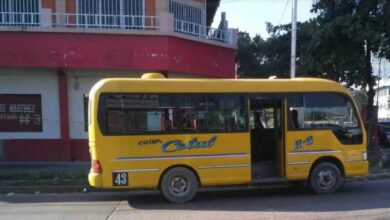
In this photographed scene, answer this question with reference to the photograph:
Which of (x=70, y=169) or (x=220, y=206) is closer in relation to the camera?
(x=220, y=206)

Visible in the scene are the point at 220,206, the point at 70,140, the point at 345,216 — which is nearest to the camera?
the point at 345,216

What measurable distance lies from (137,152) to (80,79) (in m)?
8.31

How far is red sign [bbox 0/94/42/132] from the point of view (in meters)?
18.7

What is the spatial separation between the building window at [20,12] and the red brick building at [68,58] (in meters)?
0.03

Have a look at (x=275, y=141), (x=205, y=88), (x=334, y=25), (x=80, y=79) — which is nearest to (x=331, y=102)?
(x=275, y=141)

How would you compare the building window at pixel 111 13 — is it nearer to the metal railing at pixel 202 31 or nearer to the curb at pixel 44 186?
the metal railing at pixel 202 31

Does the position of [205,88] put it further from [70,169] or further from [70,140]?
[70,140]

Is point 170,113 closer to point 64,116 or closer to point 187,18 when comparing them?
point 64,116

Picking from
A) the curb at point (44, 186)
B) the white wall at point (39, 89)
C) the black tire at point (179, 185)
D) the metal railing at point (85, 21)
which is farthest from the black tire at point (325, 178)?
the white wall at point (39, 89)

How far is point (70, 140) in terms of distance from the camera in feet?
61.6

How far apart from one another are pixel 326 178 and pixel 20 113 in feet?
35.9

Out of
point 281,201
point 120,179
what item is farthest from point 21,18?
point 281,201

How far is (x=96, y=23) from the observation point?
18938 millimetres

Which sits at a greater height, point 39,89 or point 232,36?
point 232,36
